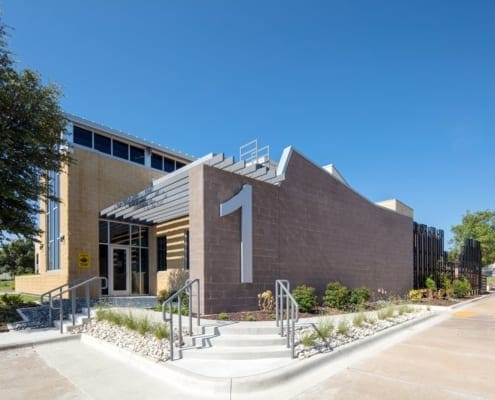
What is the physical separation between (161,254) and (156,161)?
15.3 feet

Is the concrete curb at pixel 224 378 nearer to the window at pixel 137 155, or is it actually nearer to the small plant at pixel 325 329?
the small plant at pixel 325 329

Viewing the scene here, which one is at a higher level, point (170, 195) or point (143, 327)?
point (170, 195)

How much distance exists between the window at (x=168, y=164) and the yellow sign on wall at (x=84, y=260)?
19.4 ft

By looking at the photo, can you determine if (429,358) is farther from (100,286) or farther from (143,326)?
(100,286)

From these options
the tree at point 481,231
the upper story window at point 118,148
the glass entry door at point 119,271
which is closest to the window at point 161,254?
the glass entry door at point 119,271

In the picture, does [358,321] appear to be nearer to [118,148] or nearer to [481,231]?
[118,148]

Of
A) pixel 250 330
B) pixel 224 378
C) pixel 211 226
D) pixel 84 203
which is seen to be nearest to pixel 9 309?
pixel 84 203

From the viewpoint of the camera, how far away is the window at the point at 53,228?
15149 mm

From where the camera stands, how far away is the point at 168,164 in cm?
1861

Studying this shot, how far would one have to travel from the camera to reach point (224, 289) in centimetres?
895

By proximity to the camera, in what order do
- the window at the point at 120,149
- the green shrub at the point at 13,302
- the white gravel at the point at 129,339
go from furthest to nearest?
the window at the point at 120,149
the green shrub at the point at 13,302
the white gravel at the point at 129,339

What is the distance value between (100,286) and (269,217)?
7929 mm

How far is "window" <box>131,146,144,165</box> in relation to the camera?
1707cm

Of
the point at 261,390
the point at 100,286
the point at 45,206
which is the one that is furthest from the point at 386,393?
the point at 45,206
